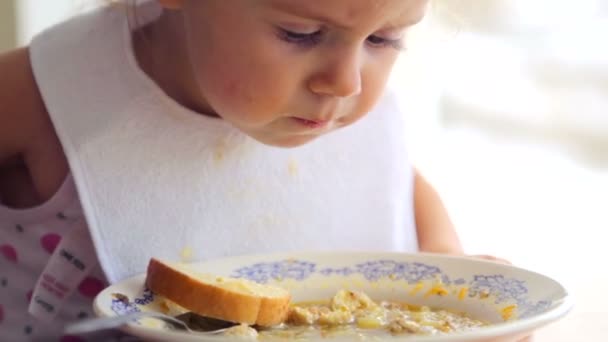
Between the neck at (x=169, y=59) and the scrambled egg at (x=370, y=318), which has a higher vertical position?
the neck at (x=169, y=59)

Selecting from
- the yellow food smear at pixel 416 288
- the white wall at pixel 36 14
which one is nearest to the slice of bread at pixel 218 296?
the yellow food smear at pixel 416 288

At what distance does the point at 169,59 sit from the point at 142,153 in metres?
0.10

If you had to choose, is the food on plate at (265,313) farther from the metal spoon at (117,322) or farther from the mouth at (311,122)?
the mouth at (311,122)

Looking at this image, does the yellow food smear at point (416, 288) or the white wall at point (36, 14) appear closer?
the yellow food smear at point (416, 288)

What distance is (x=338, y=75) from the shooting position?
30.4 inches

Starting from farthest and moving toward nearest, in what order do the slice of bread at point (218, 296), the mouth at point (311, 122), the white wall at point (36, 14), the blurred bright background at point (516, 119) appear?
the blurred bright background at point (516, 119), the white wall at point (36, 14), the mouth at point (311, 122), the slice of bread at point (218, 296)

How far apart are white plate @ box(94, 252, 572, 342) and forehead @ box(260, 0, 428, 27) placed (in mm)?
A: 246

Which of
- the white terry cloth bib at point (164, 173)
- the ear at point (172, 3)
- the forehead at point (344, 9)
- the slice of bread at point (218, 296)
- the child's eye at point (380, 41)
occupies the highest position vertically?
the forehead at point (344, 9)

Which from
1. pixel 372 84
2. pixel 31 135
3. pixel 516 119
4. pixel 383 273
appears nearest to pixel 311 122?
pixel 372 84

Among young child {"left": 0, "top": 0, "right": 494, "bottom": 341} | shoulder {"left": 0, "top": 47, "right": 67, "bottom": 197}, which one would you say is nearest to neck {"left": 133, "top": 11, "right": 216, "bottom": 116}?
young child {"left": 0, "top": 0, "right": 494, "bottom": 341}

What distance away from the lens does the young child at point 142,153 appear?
2.74 ft

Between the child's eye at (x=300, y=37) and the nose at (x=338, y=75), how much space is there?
0.05 ft

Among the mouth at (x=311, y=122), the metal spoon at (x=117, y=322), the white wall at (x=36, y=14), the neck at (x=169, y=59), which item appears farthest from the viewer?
the white wall at (x=36, y=14)

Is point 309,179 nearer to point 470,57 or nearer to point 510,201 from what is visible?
point 510,201
